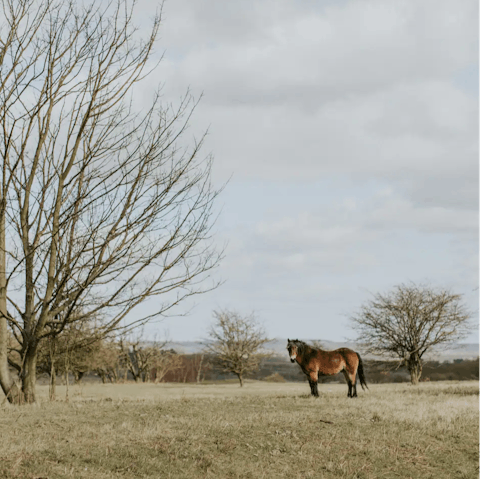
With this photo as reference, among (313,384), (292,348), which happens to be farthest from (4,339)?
(313,384)

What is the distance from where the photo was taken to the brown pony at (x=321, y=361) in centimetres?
1720

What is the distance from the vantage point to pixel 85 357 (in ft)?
123

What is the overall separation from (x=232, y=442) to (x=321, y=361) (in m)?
8.84

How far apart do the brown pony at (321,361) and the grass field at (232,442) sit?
3.92m

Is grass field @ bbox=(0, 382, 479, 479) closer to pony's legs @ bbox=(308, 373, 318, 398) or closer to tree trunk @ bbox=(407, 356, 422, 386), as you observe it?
pony's legs @ bbox=(308, 373, 318, 398)

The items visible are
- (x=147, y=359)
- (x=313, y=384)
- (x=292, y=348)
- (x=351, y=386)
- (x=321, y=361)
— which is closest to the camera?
(x=313, y=384)

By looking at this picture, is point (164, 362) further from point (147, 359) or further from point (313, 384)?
point (313, 384)

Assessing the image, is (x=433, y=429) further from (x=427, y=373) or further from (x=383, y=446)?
(x=427, y=373)

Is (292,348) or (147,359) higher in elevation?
(292,348)

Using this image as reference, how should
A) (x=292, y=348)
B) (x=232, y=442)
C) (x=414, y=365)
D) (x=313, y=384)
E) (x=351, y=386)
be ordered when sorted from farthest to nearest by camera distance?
1. (x=414, y=365)
2. (x=351, y=386)
3. (x=292, y=348)
4. (x=313, y=384)
5. (x=232, y=442)

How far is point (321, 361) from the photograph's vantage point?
58.0ft

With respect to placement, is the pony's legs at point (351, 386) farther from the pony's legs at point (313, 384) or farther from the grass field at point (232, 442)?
the grass field at point (232, 442)

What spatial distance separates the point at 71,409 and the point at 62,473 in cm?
526

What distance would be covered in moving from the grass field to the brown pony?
154 inches
